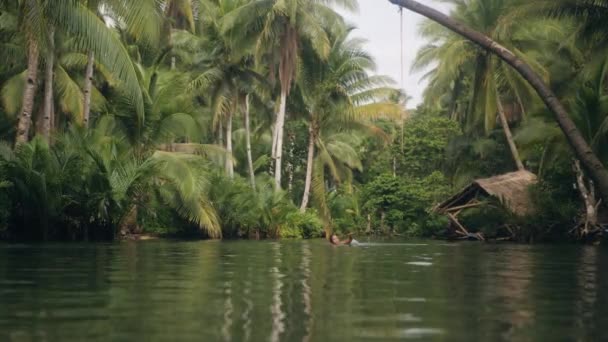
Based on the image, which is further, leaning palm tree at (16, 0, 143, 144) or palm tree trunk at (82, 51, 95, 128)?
palm tree trunk at (82, 51, 95, 128)

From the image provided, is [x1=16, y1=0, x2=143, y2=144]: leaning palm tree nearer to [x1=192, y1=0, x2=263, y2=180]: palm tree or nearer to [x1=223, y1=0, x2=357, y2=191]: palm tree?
[x1=223, y1=0, x2=357, y2=191]: palm tree

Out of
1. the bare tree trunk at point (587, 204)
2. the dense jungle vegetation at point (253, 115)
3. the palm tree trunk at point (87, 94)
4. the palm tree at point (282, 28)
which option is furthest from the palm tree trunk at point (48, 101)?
the bare tree trunk at point (587, 204)

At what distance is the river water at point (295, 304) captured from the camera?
149 inches

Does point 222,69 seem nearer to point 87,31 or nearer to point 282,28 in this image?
point 282,28

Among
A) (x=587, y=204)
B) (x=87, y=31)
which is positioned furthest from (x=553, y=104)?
(x=87, y=31)

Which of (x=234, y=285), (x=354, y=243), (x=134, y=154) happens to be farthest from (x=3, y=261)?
(x=134, y=154)

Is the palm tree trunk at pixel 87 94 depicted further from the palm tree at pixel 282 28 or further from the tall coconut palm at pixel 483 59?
the tall coconut palm at pixel 483 59

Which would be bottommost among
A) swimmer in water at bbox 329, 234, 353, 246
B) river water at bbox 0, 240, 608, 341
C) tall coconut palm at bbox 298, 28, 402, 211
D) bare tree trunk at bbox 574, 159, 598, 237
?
river water at bbox 0, 240, 608, 341

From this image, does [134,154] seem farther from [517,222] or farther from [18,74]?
[517,222]

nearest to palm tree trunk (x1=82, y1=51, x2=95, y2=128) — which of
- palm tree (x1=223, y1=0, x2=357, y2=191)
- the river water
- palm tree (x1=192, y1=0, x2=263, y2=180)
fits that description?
palm tree (x1=192, y1=0, x2=263, y2=180)

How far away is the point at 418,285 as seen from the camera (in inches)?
263

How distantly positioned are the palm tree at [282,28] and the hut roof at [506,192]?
6.99 meters

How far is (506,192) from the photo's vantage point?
26969 millimetres

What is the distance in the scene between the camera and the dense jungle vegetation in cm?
1722
